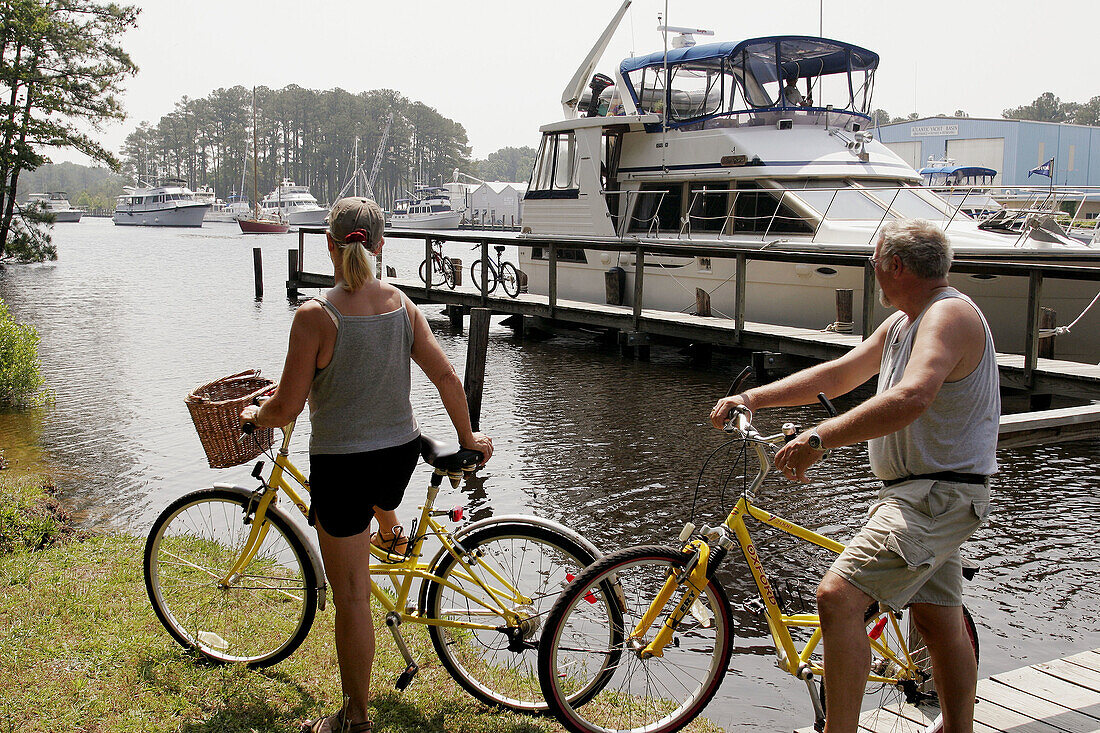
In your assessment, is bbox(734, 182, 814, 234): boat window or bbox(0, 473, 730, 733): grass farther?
bbox(734, 182, 814, 234): boat window

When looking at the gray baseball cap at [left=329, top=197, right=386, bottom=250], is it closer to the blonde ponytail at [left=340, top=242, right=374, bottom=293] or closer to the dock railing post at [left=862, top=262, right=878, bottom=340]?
the blonde ponytail at [left=340, top=242, right=374, bottom=293]

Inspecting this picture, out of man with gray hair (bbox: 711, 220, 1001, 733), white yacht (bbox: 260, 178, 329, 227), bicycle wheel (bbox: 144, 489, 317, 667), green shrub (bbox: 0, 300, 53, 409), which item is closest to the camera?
man with gray hair (bbox: 711, 220, 1001, 733)

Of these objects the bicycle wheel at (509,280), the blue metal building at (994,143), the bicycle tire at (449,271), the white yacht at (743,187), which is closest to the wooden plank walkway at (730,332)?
the bicycle wheel at (509,280)

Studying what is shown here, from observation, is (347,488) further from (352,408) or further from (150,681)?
(150,681)

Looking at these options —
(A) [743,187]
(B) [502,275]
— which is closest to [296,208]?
(B) [502,275]

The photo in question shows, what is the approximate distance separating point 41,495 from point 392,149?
163 metres

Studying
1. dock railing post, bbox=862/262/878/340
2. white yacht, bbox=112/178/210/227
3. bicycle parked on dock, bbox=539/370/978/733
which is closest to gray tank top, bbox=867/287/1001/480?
bicycle parked on dock, bbox=539/370/978/733

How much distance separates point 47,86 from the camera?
115ft

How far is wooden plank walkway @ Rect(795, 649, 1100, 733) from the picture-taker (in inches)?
129

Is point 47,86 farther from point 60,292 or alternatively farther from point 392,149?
point 392,149

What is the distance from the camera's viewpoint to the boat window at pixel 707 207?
57.0 ft

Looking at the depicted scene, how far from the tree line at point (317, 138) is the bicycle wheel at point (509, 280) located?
14028 centimetres

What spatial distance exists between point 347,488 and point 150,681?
148cm

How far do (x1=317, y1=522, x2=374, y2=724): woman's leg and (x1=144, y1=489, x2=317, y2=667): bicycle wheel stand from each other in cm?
59
